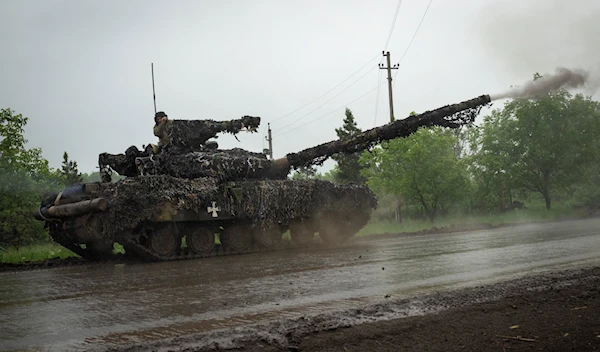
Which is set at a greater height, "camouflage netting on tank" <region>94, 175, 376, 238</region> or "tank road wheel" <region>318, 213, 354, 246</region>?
"camouflage netting on tank" <region>94, 175, 376, 238</region>

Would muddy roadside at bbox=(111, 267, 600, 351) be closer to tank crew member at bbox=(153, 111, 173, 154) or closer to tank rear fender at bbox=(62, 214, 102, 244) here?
tank rear fender at bbox=(62, 214, 102, 244)

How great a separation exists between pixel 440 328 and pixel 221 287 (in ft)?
12.7

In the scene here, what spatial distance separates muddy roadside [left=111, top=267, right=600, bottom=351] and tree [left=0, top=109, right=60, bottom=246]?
50.4 feet

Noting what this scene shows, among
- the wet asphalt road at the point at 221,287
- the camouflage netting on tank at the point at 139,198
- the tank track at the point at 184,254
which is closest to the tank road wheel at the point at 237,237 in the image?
the tank track at the point at 184,254

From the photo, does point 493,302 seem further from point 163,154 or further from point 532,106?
point 532,106

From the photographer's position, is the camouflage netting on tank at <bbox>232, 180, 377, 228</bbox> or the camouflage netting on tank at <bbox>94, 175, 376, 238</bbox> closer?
the camouflage netting on tank at <bbox>94, 175, 376, 238</bbox>

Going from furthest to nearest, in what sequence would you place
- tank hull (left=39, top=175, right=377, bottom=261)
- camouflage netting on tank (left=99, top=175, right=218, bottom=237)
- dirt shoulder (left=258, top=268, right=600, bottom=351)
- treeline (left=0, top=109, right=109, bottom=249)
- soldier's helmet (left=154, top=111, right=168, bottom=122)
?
treeline (left=0, top=109, right=109, bottom=249) < soldier's helmet (left=154, top=111, right=168, bottom=122) < tank hull (left=39, top=175, right=377, bottom=261) < camouflage netting on tank (left=99, top=175, right=218, bottom=237) < dirt shoulder (left=258, top=268, right=600, bottom=351)

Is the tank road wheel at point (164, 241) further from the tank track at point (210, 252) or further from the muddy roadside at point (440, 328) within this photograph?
the muddy roadside at point (440, 328)

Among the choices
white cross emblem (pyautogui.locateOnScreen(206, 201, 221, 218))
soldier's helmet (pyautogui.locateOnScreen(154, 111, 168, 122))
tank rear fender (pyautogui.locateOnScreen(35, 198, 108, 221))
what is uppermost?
soldier's helmet (pyautogui.locateOnScreen(154, 111, 168, 122))

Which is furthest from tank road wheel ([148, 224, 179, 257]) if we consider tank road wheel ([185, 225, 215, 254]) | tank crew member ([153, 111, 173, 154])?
tank crew member ([153, 111, 173, 154])

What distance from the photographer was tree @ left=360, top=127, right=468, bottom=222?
27.5 metres

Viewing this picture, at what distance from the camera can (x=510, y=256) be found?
35.0 feet

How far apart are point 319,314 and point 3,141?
23250mm

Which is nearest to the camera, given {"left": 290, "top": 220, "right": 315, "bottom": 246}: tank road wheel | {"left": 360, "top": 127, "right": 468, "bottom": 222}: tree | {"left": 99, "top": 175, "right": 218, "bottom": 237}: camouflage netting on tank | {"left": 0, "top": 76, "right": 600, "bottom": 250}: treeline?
{"left": 99, "top": 175, "right": 218, "bottom": 237}: camouflage netting on tank
